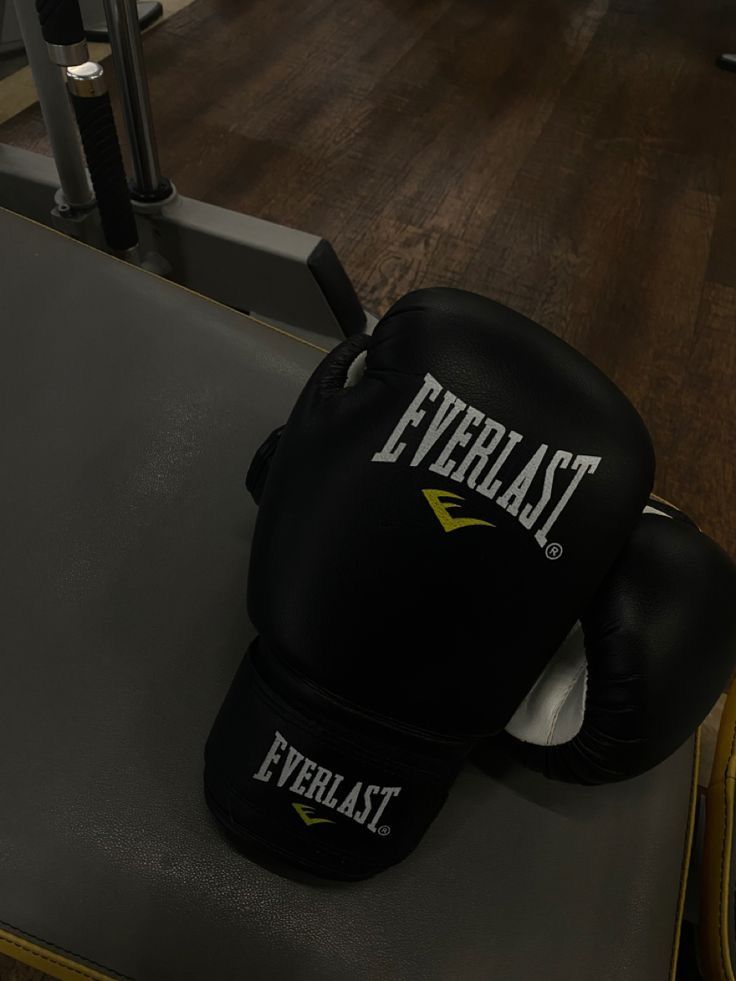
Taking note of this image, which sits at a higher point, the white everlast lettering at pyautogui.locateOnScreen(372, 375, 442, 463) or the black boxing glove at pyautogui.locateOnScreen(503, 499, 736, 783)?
the white everlast lettering at pyautogui.locateOnScreen(372, 375, 442, 463)

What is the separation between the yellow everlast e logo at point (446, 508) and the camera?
0.56m

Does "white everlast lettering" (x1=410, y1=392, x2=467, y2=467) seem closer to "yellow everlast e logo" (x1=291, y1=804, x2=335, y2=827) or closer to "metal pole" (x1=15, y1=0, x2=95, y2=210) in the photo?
"yellow everlast e logo" (x1=291, y1=804, x2=335, y2=827)

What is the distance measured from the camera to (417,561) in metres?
0.56

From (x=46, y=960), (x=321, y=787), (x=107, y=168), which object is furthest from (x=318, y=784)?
(x=107, y=168)

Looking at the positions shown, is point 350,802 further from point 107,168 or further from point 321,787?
point 107,168

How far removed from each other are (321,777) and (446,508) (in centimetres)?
23

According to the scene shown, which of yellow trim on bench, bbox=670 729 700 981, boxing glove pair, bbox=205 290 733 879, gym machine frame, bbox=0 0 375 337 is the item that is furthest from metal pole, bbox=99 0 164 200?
yellow trim on bench, bbox=670 729 700 981

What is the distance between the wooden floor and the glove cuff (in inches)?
33.9

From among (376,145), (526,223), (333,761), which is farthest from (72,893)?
(376,145)

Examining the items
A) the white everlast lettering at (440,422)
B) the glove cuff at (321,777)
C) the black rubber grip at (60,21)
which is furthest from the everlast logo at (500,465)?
the black rubber grip at (60,21)

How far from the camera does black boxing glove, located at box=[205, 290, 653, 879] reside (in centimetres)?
56

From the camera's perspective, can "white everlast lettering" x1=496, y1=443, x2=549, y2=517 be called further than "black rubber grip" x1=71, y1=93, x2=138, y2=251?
No

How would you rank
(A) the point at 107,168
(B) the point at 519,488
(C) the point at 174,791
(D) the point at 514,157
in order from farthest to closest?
(D) the point at 514,157 < (A) the point at 107,168 < (C) the point at 174,791 < (B) the point at 519,488

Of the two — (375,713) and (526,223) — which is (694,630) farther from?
(526,223)
